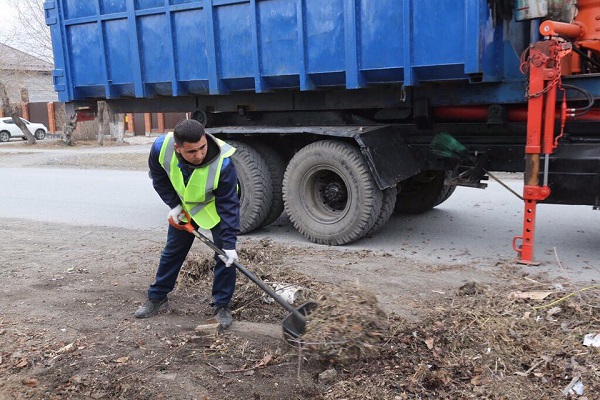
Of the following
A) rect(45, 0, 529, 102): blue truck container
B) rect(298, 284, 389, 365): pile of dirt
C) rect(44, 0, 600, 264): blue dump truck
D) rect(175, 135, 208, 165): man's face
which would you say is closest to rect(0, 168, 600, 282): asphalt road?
rect(44, 0, 600, 264): blue dump truck

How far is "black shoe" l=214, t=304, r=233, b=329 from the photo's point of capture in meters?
4.00

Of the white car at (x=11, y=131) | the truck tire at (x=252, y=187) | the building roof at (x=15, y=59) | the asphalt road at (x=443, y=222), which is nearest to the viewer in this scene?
the asphalt road at (x=443, y=222)

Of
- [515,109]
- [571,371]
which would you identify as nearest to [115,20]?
[515,109]

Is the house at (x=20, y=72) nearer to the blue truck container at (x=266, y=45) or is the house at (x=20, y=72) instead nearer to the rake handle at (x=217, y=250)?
the blue truck container at (x=266, y=45)

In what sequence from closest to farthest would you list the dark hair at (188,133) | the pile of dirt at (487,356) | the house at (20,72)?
the pile of dirt at (487,356)
the dark hair at (188,133)
the house at (20,72)

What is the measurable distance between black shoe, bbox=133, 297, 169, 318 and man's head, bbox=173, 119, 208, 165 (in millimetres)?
1136

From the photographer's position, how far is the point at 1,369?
3529 millimetres

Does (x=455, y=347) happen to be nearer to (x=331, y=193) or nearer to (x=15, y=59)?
(x=331, y=193)

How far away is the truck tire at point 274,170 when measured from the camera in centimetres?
678

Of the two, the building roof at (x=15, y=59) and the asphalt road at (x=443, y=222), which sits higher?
the building roof at (x=15, y=59)

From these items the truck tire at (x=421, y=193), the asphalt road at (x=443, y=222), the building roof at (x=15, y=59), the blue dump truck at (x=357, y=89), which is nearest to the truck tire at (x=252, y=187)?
the blue dump truck at (x=357, y=89)

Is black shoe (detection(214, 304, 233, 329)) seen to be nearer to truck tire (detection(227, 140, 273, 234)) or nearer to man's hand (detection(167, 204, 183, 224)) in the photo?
man's hand (detection(167, 204, 183, 224))

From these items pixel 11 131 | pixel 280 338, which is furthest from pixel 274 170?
pixel 11 131

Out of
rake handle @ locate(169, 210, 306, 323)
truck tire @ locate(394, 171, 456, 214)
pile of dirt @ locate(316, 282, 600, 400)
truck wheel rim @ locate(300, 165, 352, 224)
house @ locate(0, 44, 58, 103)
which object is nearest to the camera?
pile of dirt @ locate(316, 282, 600, 400)
